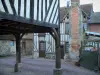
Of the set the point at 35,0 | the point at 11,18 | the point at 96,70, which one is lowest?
the point at 96,70

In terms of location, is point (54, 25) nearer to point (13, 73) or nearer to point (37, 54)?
point (13, 73)

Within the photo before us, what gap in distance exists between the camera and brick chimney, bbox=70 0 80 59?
22.9 metres

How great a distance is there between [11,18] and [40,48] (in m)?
20.7

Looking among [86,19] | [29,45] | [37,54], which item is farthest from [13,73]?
[29,45]

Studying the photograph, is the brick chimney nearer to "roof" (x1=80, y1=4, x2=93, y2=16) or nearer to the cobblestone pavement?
the cobblestone pavement

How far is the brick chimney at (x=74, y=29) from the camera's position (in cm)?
2291

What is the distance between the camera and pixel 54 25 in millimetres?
12945

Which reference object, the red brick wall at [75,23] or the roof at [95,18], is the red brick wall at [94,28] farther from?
the red brick wall at [75,23]

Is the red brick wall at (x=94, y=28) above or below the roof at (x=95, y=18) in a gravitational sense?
below

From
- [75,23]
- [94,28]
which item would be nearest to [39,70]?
[75,23]

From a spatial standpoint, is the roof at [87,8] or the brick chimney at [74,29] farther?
the roof at [87,8]

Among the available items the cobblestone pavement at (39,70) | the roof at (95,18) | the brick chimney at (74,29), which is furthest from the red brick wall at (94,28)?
the cobblestone pavement at (39,70)

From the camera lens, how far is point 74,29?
2330cm

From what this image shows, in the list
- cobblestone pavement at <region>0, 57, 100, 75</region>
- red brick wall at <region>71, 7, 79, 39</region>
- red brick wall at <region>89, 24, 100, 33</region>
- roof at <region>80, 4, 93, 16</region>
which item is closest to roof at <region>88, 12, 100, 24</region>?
red brick wall at <region>89, 24, 100, 33</region>
